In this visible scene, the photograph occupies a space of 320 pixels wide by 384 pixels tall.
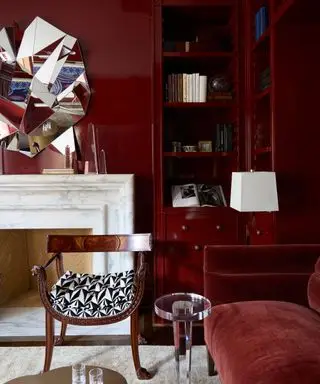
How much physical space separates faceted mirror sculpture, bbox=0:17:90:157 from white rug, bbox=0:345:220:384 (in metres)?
1.48

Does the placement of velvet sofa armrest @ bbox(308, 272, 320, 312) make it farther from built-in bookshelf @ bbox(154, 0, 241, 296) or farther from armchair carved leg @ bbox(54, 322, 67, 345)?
armchair carved leg @ bbox(54, 322, 67, 345)

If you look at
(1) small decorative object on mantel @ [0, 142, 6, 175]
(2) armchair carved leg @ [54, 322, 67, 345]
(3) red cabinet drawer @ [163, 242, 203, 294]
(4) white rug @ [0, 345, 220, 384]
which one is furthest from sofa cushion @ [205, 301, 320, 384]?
(1) small decorative object on mantel @ [0, 142, 6, 175]

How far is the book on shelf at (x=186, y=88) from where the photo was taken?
10.3 feet

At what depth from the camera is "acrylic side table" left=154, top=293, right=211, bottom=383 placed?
173cm

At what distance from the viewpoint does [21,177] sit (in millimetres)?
2959

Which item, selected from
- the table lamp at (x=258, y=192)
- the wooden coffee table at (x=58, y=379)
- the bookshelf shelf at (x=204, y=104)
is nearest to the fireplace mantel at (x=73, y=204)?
the bookshelf shelf at (x=204, y=104)

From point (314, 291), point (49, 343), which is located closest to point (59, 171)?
point (49, 343)

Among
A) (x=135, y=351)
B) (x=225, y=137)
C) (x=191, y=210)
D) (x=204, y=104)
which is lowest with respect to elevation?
(x=135, y=351)

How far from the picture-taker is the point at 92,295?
2373 mm

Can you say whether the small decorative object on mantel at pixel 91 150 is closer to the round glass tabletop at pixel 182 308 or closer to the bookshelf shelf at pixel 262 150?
the bookshelf shelf at pixel 262 150

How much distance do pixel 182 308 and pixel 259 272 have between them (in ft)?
2.18

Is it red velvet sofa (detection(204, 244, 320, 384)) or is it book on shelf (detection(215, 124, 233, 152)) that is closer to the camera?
red velvet sofa (detection(204, 244, 320, 384))

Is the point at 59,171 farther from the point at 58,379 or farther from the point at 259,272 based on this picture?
the point at 58,379

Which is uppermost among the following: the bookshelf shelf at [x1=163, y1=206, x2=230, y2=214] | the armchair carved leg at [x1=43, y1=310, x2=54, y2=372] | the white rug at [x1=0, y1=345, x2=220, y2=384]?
the bookshelf shelf at [x1=163, y1=206, x2=230, y2=214]
